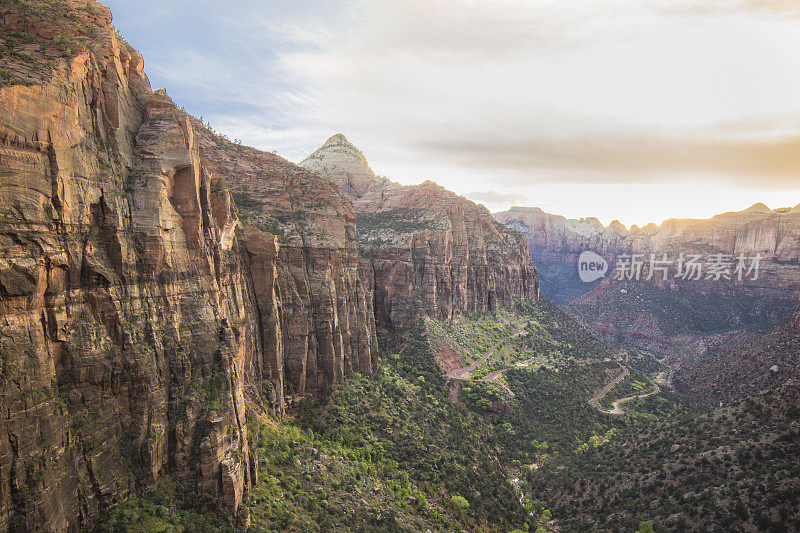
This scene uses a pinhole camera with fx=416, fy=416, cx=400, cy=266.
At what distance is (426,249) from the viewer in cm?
10019

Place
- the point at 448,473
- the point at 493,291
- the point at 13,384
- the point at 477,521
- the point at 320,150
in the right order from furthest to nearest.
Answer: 1. the point at 320,150
2. the point at 493,291
3. the point at 448,473
4. the point at 477,521
5. the point at 13,384

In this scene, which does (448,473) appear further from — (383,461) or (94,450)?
(94,450)

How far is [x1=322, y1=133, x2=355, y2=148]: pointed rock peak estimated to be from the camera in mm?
160500

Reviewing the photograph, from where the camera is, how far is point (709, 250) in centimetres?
18850

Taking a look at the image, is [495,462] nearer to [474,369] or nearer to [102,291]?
[474,369]

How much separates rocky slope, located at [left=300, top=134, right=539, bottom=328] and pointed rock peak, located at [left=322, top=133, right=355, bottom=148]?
410 cm

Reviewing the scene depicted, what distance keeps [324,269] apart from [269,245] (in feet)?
35.3

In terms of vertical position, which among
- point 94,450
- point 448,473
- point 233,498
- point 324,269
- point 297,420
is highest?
point 324,269

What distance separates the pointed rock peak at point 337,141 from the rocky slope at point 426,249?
4.10 m

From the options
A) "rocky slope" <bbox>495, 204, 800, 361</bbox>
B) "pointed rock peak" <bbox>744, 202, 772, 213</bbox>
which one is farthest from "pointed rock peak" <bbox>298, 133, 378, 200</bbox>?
"pointed rock peak" <bbox>744, 202, 772, 213</bbox>

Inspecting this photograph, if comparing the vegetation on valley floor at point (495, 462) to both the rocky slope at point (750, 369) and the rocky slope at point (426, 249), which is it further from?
the rocky slope at point (750, 369)

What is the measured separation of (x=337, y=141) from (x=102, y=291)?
482 ft

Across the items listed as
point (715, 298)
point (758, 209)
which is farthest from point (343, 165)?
point (758, 209)

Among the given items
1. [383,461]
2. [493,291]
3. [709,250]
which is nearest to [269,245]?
[383,461]
